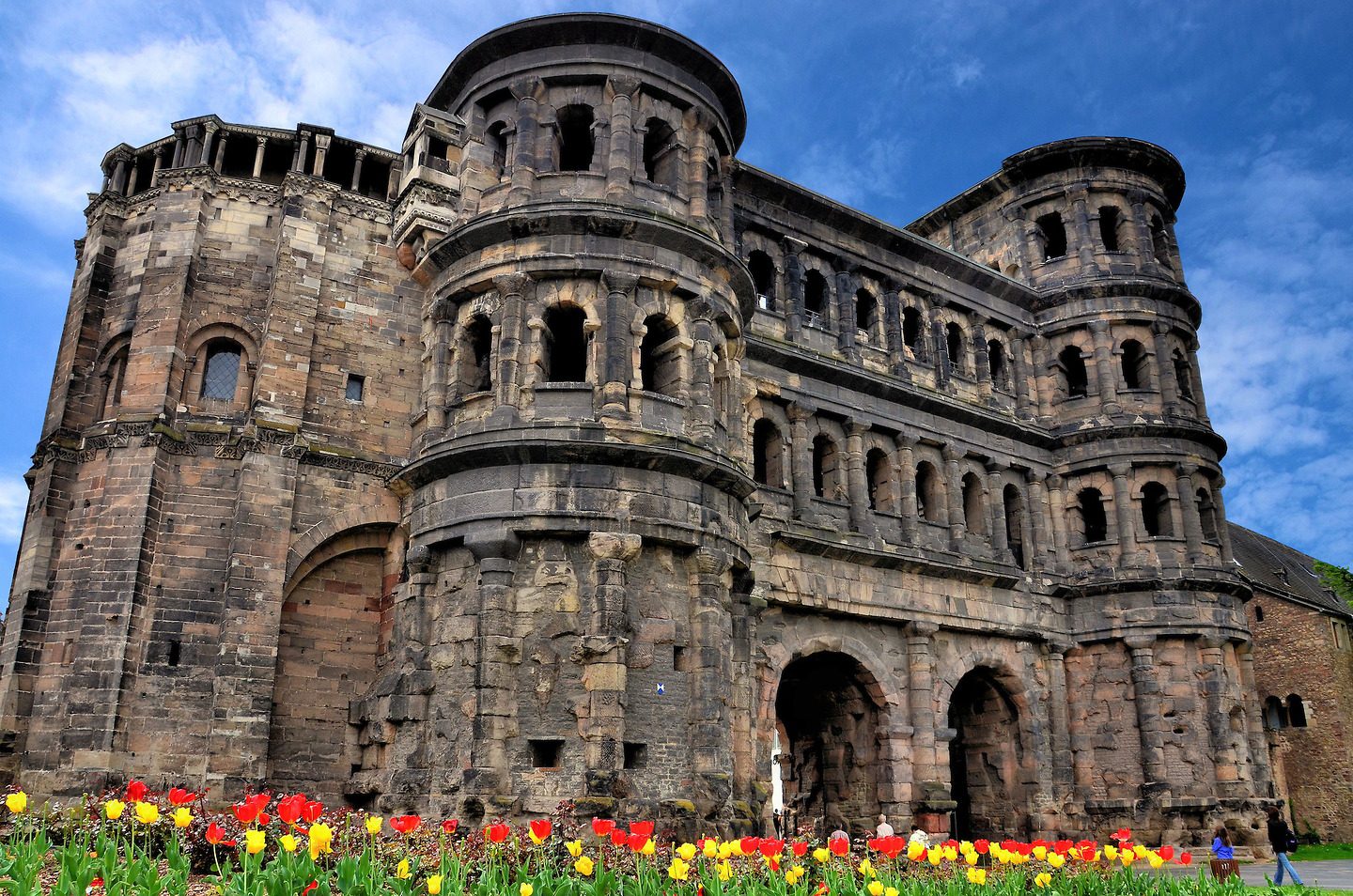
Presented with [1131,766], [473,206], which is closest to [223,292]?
[473,206]

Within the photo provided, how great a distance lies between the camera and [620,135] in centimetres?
2022

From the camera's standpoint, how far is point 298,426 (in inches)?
789

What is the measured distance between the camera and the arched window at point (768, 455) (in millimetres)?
23125

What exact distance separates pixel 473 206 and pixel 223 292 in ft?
16.4

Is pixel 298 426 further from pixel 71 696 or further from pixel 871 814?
pixel 871 814

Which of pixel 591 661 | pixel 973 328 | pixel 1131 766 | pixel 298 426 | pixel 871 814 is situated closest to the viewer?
pixel 591 661

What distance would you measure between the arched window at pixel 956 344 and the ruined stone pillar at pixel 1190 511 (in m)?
5.95

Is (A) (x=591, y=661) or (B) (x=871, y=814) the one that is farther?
(B) (x=871, y=814)

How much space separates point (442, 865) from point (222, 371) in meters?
15.3

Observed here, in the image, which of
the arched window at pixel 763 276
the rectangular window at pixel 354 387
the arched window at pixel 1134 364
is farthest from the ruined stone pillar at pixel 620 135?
the arched window at pixel 1134 364

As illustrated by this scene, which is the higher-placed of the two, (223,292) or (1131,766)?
(223,292)

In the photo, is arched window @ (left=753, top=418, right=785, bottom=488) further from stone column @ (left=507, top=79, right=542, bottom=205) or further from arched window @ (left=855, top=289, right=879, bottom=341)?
stone column @ (left=507, top=79, right=542, bottom=205)

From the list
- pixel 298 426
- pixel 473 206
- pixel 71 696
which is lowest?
pixel 71 696

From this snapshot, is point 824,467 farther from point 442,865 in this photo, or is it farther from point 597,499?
point 442,865
